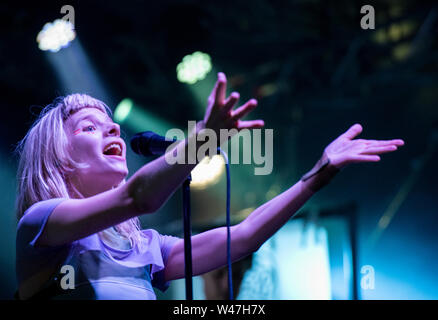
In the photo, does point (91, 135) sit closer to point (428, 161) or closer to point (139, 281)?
point (139, 281)

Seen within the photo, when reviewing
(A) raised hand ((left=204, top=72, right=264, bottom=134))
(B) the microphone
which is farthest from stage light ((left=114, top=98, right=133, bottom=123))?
(A) raised hand ((left=204, top=72, right=264, bottom=134))

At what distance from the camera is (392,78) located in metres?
Answer: 5.16

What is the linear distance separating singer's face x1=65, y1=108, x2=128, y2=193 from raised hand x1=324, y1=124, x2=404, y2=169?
0.75 metres

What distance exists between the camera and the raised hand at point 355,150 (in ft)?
4.97

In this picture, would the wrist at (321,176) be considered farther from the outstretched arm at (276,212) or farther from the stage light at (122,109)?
the stage light at (122,109)

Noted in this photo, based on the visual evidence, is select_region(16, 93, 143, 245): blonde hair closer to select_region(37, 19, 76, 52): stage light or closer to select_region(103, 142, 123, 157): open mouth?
select_region(103, 142, 123, 157): open mouth

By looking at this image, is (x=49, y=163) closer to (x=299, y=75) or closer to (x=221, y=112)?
(x=221, y=112)

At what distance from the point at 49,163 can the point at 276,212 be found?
2.73 ft

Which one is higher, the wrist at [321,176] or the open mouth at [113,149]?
the open mouth at [113,149]

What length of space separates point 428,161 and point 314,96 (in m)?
1.52

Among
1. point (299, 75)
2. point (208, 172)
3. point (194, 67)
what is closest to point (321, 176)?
point (194, 67)

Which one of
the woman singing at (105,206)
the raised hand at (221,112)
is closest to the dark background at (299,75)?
the woman singing at (105,206)
